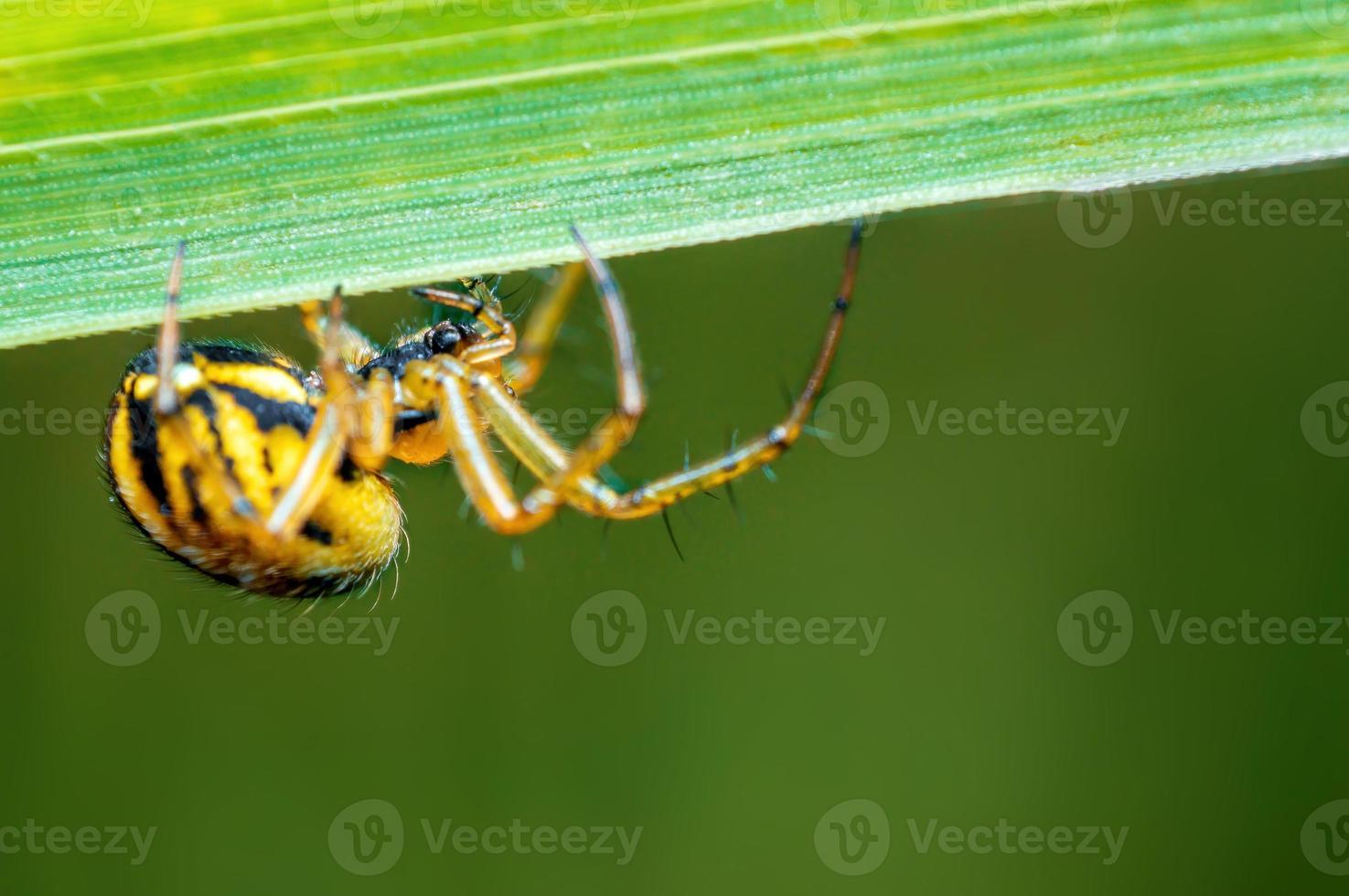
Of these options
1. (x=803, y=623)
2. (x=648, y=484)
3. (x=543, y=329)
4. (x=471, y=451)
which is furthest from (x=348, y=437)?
(x=803, y=623)

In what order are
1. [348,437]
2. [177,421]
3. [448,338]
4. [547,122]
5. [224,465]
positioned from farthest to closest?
[448,338], [348,437], [224,465], [177,421], [547,122]

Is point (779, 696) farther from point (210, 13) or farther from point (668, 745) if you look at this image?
point (210, 13)

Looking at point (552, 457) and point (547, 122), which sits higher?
point (547, 122)

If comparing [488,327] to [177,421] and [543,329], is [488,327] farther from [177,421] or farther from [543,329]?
[177,421]

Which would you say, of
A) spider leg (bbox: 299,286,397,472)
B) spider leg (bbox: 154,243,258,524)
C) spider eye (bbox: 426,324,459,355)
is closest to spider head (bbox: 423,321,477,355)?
spider eye (bbox: 426,324,459,355)

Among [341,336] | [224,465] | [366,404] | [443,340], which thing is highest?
[443,340]

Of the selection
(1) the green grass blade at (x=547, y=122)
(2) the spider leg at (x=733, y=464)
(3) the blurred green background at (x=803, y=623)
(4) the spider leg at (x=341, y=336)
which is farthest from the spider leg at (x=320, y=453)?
(3) the blurred green background at (x=803, y=623)

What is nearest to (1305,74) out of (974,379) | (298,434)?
(298,434)
